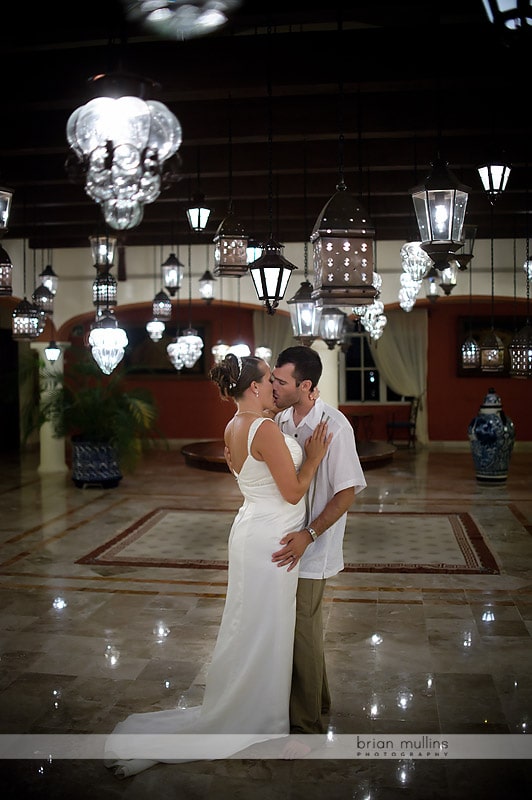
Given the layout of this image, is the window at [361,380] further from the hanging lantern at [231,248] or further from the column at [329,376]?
the hanging lantern at [231,248]

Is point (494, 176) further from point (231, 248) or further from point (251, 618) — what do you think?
point (251, 618)

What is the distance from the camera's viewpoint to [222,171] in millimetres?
7180

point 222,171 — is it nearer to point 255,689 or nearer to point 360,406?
point 255,689

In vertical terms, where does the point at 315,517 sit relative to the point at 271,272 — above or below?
below

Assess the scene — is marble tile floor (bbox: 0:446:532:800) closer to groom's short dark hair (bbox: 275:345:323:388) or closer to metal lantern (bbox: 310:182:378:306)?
groom's short dark hair (bbox: 275:345:323:388)

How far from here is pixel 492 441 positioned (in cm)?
1147

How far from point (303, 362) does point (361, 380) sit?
548 inches

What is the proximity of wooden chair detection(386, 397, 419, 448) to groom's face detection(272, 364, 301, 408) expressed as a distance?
42.2ft

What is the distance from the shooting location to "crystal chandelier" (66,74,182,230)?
2104 millimetres

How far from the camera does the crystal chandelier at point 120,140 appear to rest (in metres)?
2.10

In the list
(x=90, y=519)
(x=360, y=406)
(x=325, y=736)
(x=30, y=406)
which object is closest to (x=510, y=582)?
(x=325, y=736)

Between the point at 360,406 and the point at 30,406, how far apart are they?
24.4 ft

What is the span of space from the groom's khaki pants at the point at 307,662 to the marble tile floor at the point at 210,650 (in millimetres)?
241

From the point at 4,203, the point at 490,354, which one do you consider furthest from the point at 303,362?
the point at 490,354
